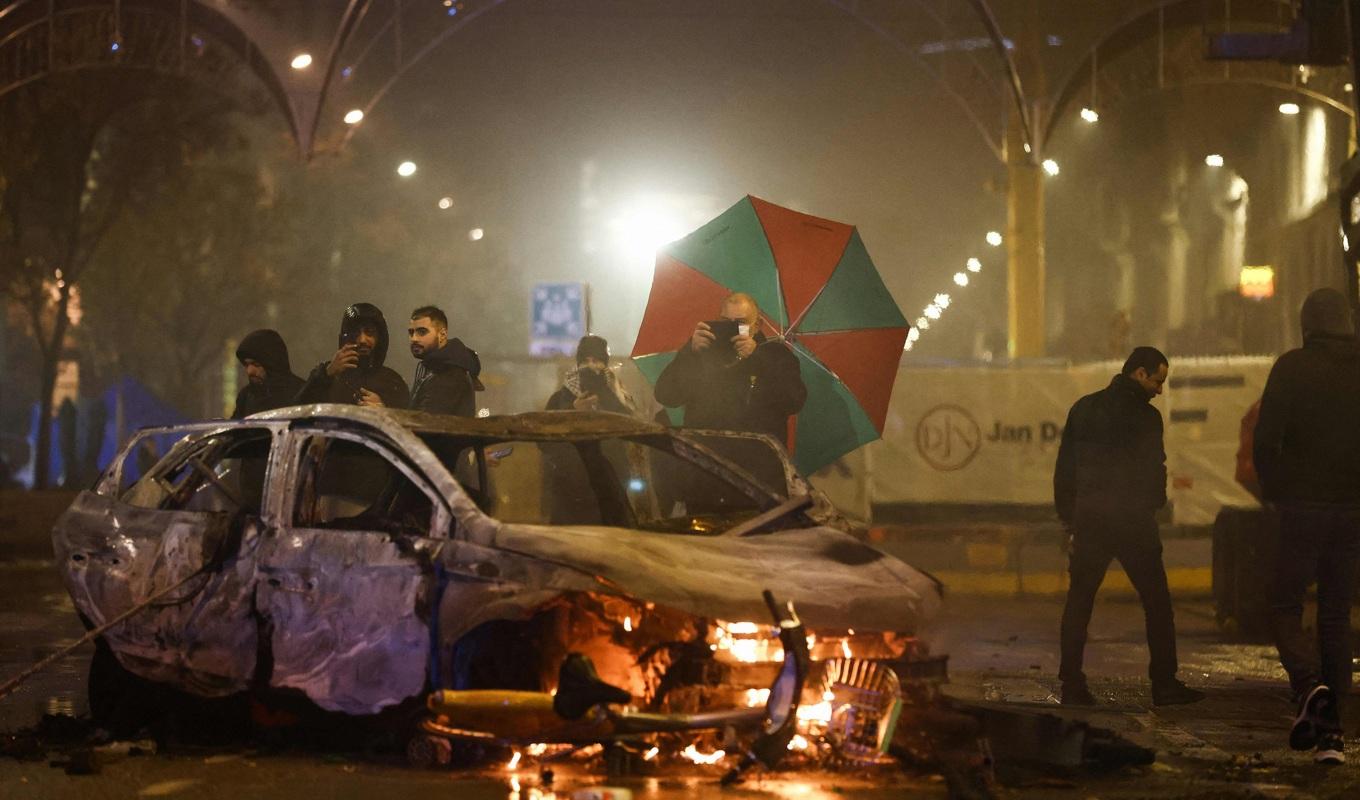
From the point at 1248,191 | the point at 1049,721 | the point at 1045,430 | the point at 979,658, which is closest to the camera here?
the point at 1049,721

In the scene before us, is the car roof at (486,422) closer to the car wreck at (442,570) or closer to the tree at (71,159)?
the car wreck at (442,570)

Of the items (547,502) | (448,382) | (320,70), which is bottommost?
(547,502)

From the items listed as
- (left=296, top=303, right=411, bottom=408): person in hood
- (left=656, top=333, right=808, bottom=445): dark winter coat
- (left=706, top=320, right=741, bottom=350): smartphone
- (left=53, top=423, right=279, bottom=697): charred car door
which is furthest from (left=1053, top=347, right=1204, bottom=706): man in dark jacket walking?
(left=53, top=423, right=279, bottom=697): charred car door

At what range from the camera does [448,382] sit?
9.05 metres

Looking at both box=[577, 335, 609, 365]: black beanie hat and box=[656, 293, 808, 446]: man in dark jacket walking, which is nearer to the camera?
box=[656, 293, 808, 446]: man in dark jacket walking

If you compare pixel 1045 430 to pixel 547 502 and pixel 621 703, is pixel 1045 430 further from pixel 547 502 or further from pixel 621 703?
pixel 621 703

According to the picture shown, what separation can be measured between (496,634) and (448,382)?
2.66 metres

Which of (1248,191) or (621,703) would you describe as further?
(1248,191)

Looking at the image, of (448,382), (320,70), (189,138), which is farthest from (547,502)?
(189,138)

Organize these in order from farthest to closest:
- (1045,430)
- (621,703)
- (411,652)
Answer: (1045,430) < (411,652) < (621,703)

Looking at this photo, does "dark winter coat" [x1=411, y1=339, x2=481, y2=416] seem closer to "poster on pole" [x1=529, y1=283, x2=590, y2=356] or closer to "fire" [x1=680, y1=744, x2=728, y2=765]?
"fire" [x1=680, y1=744, x2=728, y2=765]

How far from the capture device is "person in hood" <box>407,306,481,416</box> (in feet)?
29.6

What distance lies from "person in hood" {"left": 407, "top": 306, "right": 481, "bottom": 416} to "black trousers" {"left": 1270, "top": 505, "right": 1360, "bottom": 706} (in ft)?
12.4

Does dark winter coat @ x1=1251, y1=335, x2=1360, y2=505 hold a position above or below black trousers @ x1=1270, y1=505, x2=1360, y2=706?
above
